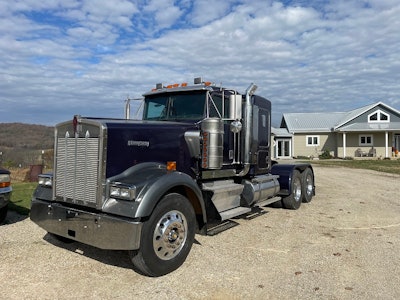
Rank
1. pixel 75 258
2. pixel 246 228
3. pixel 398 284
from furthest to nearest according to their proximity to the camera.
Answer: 1. pixel 246 228
2. pixel 75 258
3. pixel 398 284

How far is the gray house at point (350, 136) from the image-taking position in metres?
34.9

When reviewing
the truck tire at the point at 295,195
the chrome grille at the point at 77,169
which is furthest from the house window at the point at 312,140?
the chrome grille at the point at 77,169

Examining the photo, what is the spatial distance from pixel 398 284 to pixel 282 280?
1358 millimetres

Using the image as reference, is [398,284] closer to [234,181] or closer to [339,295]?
[339,295]

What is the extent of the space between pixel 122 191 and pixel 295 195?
6.05 m

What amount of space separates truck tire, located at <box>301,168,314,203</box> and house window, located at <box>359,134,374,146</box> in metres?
28.3

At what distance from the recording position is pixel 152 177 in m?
4.52

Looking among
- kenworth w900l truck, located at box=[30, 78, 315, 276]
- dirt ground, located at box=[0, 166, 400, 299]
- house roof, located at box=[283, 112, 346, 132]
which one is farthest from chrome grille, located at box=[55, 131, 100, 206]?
house roof, located at box=[283, 112, 346, 132]

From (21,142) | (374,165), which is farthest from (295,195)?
(21,142)

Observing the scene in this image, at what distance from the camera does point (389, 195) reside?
457 inches

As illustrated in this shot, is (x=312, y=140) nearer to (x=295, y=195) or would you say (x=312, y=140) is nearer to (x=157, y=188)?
(x=295, y=195)

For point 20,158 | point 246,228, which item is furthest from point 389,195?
point 20,158

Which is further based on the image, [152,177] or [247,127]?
[247,127]

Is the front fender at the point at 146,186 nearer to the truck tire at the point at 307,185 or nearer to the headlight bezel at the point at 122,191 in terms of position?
the headlight bezel at the point at 122,191
